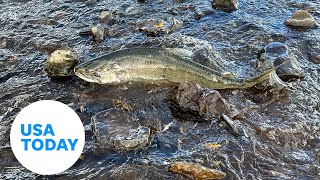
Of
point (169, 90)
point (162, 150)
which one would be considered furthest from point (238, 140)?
point (169, 90)

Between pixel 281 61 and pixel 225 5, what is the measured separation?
6.71ft

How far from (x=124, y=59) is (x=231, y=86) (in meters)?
1.36

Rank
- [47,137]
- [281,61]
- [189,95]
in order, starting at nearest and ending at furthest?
1. [47,137]
2. [189,95]
3. [281,61]

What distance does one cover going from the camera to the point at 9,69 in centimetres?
614

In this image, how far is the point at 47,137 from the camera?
4.01 meters

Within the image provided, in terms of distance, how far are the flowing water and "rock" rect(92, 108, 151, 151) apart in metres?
0.09

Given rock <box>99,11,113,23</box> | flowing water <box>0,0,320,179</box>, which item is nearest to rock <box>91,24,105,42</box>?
flowing water <box>0,0,320,179</box>

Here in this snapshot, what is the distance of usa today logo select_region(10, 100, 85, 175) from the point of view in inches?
158

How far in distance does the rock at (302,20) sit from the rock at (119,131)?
3451 millimetres

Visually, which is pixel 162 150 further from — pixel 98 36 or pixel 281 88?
pixel 98 36

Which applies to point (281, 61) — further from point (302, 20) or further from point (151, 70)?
point (151, 70)

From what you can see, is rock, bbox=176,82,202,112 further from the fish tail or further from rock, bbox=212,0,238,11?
rock, bbox=212,0,238,11

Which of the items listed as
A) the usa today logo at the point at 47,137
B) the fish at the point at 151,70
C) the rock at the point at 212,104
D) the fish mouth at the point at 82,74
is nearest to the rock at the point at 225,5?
the fish at the point at 151,70

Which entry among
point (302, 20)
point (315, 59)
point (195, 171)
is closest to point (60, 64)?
point (195, 171)
